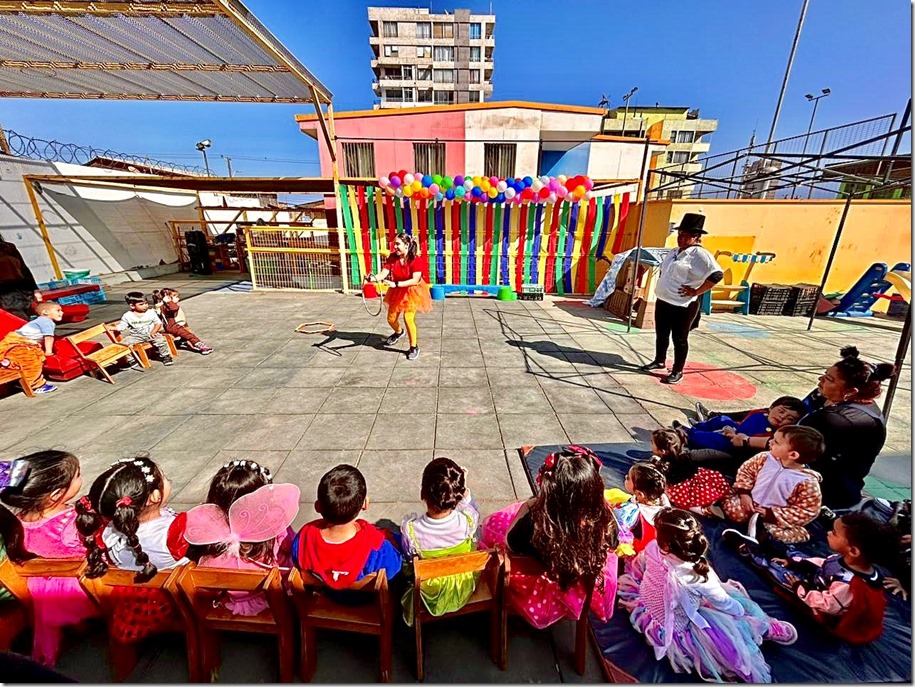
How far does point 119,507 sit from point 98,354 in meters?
4.49

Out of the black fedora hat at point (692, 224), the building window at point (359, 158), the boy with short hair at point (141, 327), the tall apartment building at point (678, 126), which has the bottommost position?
the boy with short hair at point (141, 327)

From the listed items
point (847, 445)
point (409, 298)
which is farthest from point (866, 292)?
point (409, 298)

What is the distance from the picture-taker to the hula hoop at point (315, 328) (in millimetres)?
7039

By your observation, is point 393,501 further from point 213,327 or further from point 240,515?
point 213,327

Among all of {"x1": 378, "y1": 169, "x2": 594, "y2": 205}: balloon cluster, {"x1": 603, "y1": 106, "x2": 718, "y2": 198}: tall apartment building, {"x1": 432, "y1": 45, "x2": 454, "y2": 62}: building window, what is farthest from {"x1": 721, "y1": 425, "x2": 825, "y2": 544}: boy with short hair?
{"x1": 432, "y1": 45, "x2": 454, "y2": 62}: building window

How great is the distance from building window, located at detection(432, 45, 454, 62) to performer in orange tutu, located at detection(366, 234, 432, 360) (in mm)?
56212

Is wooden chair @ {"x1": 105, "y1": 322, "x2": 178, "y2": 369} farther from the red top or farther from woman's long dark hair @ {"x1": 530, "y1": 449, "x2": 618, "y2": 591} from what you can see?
woman's long dark hair @ {"x1": 530, "y1": 449, "x2": 618, "y2": 591}

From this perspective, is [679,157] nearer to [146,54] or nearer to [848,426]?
[146,54]

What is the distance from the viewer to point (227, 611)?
1728 mm

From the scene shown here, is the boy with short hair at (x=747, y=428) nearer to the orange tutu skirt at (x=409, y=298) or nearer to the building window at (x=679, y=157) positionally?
the orange tutu skirt at (x=409, y=298)

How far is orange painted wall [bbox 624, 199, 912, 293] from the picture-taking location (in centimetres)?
891

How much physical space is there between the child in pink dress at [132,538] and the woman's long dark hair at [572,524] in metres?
1.63

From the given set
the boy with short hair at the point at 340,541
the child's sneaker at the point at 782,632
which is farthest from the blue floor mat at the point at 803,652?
the boy with short hair at the point at 340,541

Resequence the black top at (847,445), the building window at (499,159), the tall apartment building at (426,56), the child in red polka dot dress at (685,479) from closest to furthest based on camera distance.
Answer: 1. the black top at (847,445)
2. the child in red polka dot dress at (685,479)
3. the building window at (499,159)
4. the tall apartment building at (426,56)
